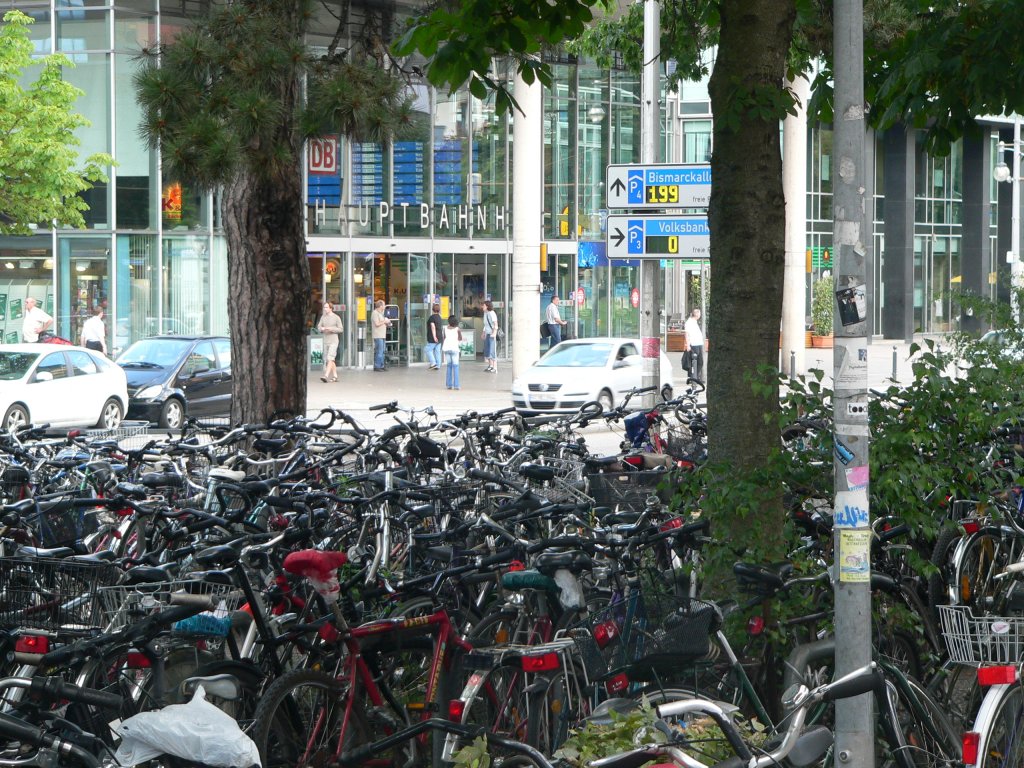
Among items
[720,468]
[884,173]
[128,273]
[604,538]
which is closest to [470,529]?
[604,538]

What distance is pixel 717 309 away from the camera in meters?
6.28

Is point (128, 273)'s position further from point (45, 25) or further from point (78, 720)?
point (78, 720)

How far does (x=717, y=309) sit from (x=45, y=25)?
97.7ft

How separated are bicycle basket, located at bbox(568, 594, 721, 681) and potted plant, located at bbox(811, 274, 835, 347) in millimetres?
42179

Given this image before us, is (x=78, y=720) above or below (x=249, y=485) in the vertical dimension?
below

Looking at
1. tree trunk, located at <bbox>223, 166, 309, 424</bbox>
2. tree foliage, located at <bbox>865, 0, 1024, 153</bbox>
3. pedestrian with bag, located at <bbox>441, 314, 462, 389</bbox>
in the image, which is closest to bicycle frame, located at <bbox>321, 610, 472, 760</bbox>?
tree foliage, located at <bbox>865, 0, 1024, 153</bbox>

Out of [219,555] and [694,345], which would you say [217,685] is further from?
[694,345]

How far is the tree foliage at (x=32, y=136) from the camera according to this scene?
26625mm

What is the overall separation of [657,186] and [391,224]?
22222mm

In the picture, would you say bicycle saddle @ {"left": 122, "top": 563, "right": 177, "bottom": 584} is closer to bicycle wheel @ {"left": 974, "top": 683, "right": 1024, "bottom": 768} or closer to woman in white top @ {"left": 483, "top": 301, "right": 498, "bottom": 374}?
bicycle wheel @ {"left": 974, "top": 683, "right": 1024, "bottom": 768}

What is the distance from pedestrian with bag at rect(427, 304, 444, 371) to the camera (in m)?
34.1

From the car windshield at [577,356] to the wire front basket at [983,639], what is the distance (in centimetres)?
1969

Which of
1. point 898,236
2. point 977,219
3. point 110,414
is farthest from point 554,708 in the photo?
point 977,219

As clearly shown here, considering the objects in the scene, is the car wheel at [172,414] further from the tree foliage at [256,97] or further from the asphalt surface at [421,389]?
the tree foliage at [256,97]
